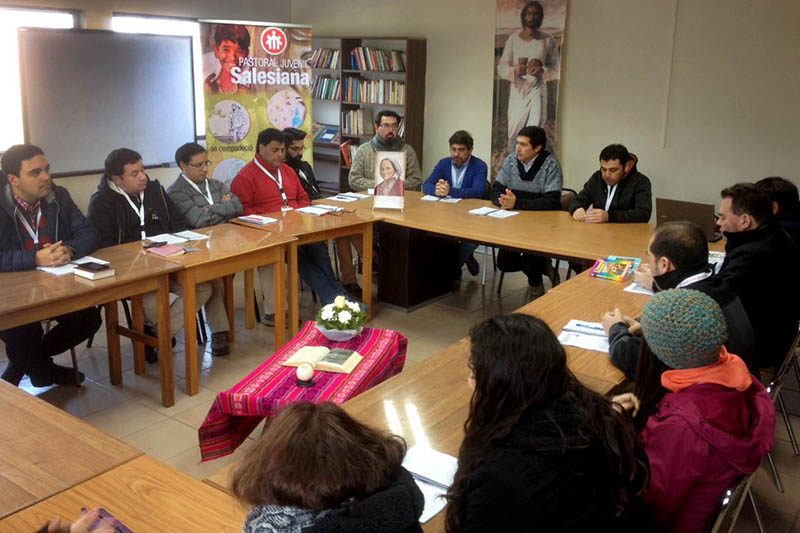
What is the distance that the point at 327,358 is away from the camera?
310cm

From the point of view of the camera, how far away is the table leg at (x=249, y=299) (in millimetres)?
5066

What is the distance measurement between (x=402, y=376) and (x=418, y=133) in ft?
17.5

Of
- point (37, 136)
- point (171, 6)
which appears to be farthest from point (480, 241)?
point (171, 6)

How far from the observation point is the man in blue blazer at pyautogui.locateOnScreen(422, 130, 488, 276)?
5.94 meters

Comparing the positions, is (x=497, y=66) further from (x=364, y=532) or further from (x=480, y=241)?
(x=364, y=532)

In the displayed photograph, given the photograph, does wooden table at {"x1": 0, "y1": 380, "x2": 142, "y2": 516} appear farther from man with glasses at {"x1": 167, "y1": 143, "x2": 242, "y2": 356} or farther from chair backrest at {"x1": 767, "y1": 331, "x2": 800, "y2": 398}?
chair backrest at {"x1": 767, "y1": 331, "x2": 800, "y2": 398}

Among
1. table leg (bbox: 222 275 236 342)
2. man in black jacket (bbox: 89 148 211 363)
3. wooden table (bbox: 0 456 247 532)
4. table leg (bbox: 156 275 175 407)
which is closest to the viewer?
wooden table (bbox: 0 456 247 532)

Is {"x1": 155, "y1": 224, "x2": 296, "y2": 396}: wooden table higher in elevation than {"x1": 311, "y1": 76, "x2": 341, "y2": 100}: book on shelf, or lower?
lower

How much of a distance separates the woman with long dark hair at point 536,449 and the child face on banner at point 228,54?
5.37 metres

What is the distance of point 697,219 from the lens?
4.49m

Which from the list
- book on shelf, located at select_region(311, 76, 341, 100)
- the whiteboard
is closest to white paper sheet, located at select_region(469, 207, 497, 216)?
book on shelf, located at select_region(311, 76, 341, 100)

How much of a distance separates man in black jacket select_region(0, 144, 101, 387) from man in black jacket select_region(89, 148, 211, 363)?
0.84 ft

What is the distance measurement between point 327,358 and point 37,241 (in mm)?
1962

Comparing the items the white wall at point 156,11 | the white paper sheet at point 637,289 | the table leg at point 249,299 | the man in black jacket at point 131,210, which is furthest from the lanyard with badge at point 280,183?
the white paper sheet at point 637,289
